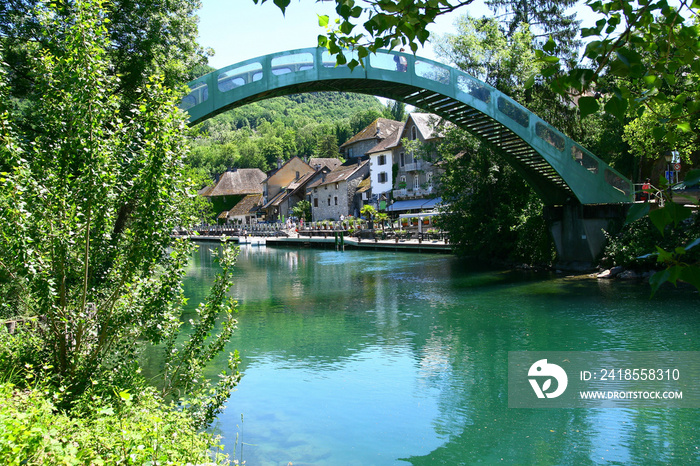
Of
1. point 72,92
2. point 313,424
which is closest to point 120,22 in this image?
point 72,92

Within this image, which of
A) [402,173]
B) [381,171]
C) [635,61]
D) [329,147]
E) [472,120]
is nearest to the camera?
[635,61]

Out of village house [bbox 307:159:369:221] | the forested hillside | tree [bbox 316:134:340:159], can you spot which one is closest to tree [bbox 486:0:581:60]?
village house [bbox 307:159:369:221]

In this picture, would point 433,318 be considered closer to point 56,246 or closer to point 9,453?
point 56,246

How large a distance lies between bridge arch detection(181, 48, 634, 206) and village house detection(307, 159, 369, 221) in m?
40.4

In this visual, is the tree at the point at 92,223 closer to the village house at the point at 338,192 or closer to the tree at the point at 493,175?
the tree at the point at 493,175

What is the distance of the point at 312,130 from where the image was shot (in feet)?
465

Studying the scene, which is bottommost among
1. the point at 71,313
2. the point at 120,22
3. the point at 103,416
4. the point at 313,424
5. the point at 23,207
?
the point at 313,424

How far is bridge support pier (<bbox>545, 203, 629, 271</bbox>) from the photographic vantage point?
22625 mm

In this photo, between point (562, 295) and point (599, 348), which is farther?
point (562, 295)

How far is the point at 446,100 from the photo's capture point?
19609 millimetres

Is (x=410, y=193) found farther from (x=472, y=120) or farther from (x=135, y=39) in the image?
(x=135, y=39)

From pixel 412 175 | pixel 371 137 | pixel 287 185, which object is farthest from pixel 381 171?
pixel 287 185

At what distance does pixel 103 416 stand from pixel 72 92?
125 inches

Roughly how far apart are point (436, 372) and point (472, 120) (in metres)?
13.3
